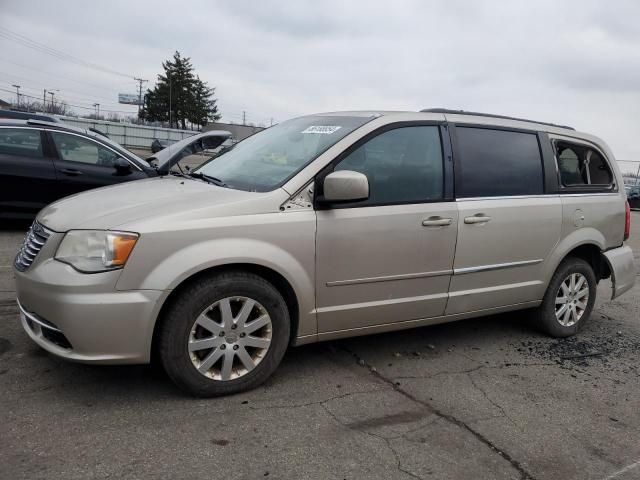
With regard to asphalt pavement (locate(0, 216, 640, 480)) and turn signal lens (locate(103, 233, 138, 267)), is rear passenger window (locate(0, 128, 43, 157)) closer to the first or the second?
asphalt pavement (locate(0, 216, 640, 480))

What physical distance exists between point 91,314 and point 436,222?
222 cm

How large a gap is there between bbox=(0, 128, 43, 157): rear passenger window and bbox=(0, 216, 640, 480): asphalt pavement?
3.83 m

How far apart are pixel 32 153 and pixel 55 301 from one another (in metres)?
5.42

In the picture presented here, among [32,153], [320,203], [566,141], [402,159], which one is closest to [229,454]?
[320,203]

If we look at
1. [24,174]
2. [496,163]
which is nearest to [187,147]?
[496,163]

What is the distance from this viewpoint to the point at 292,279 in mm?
Result: 3256

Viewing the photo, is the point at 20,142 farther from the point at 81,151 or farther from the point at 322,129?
the point at 322,129

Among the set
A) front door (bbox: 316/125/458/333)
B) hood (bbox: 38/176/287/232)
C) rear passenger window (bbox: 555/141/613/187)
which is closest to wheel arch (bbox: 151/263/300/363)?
front door (bbox: 316/125/458/333)

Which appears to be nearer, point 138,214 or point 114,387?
point 138,214

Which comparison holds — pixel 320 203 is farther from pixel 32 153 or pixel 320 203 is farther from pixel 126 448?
pixel 32 153

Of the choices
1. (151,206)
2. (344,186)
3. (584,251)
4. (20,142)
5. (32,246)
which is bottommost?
(584,251)

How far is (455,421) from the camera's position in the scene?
3143 mm

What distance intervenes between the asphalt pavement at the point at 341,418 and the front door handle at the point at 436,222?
39.8 inches

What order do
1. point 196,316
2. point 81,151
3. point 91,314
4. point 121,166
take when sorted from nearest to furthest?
point 91,314 → point 196,316 → point 121,166 → point 81,151
